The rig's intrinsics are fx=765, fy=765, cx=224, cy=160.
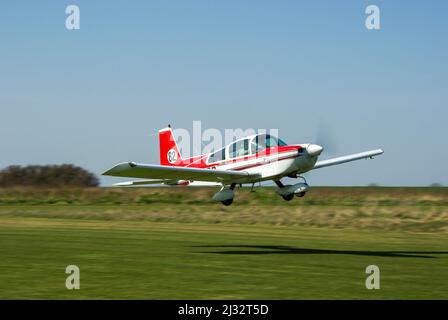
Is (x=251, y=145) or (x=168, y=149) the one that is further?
(x=168, y=149)

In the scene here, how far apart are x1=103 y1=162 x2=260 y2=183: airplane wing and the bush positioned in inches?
1527

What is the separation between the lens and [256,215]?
48312mm

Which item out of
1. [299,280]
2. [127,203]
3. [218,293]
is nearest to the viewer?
[218,293]

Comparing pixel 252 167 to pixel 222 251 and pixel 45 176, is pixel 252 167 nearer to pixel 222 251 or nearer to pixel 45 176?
pixel 222 251

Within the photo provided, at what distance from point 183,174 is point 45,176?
43972 millimetres

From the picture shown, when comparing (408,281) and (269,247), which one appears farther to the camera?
(269,247)

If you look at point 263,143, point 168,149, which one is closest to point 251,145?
point 263,143

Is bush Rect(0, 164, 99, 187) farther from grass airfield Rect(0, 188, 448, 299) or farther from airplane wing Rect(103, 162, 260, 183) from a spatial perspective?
airplane wing Rect(103, 162, 260, 183)

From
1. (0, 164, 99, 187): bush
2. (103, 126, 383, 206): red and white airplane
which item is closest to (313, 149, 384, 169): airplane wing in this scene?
(103, 126, 383, 206): red and white airplane

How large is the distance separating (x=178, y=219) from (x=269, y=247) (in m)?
18.3

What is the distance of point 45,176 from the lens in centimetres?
6994

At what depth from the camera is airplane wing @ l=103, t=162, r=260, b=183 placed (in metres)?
26.4
